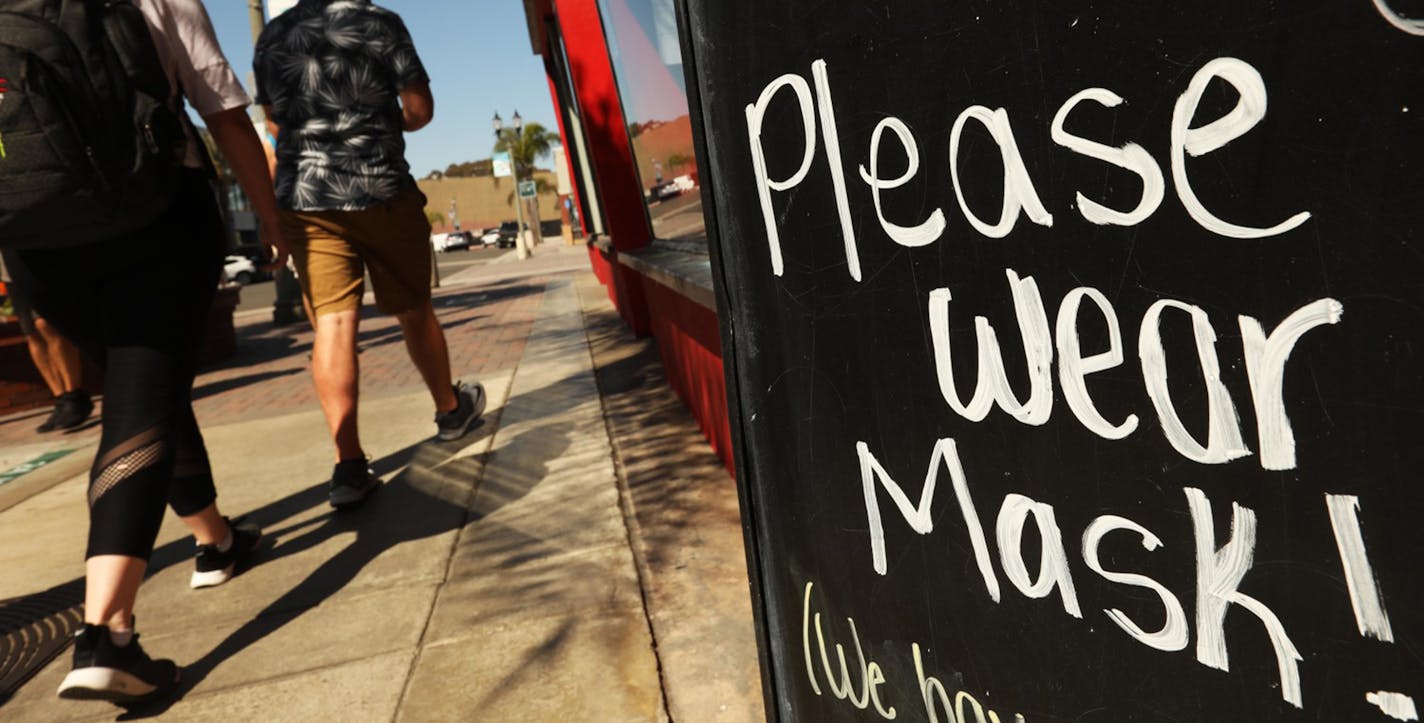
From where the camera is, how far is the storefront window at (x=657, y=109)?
167 inches

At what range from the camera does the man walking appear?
12.2ft

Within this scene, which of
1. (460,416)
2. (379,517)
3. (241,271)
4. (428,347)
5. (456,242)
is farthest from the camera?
(456,242)

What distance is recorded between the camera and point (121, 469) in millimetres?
2539

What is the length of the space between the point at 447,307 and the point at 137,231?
12.2 metres

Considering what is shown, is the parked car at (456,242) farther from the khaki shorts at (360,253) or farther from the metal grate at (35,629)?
the metal grate at (35,629)

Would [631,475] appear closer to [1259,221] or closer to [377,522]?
[377,522]

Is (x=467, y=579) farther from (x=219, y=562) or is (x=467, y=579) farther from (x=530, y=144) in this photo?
(x=530, y=144)

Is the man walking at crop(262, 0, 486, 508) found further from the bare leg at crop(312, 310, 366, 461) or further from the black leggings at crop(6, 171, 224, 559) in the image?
the black leggings at crop(6, 171, 224, 559)

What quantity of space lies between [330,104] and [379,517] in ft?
4.94

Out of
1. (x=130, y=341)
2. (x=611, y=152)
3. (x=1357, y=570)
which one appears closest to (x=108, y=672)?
(x=130, y=341)

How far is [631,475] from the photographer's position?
400 cm

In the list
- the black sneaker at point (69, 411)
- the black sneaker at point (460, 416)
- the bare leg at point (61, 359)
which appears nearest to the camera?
the black sneaker at point (460, 416)

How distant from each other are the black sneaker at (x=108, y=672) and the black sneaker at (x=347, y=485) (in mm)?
1409

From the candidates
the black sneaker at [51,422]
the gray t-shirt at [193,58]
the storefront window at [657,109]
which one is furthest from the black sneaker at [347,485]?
the black sneaker at [51,422]
